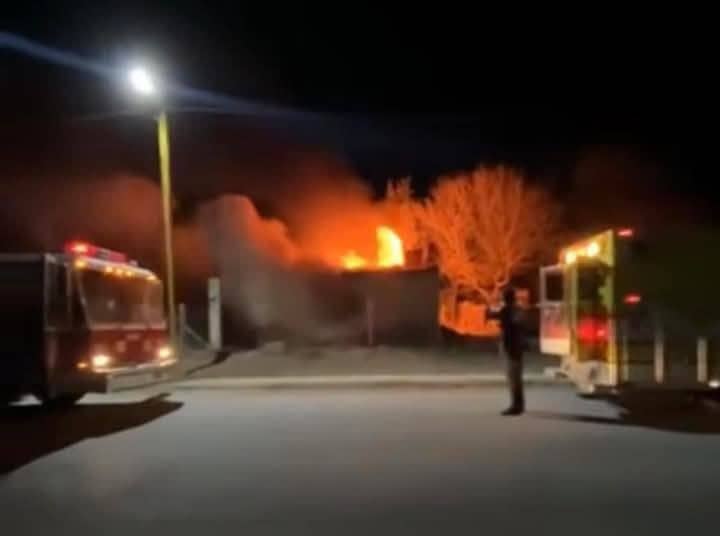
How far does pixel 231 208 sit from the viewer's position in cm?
4972

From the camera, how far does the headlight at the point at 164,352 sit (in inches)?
979

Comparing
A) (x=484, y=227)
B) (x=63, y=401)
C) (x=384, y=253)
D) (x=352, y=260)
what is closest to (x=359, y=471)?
(x=63, y=401)

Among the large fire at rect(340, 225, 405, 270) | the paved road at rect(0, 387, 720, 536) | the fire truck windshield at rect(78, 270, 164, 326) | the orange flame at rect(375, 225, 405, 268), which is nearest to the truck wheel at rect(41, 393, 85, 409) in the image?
the paved road at rect(0, 387, 720, 536)

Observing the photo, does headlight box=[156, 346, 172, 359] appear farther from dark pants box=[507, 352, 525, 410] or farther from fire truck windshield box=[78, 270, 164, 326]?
dark pants box=[507, 352, 525, 410]

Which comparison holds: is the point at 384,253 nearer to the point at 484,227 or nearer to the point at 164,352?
the point at 484,227

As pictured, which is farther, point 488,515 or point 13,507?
point 13,507

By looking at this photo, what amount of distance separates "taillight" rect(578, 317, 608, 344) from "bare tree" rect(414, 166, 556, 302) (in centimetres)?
3997

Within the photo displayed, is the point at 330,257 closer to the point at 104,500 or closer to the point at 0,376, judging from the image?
the point at 0,376

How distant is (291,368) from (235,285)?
15.9 meters

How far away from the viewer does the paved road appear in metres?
10.6

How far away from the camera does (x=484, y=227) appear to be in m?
61.0

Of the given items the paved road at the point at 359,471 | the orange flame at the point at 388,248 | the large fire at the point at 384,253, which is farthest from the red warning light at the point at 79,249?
the orange flame at the point at 388,248

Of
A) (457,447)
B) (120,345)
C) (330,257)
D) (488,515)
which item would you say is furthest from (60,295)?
(330,257)

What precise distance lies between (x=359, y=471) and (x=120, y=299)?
10.3m
